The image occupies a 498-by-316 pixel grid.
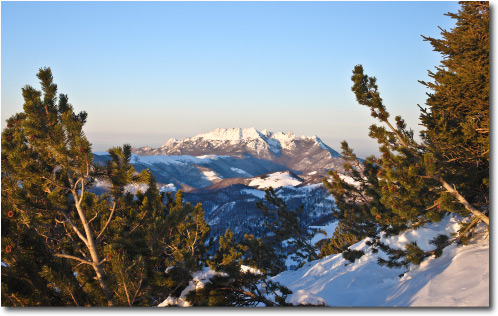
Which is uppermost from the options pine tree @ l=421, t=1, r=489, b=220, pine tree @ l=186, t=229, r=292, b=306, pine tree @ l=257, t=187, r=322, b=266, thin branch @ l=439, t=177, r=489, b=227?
pine tree @ l=421, t=1, r=489, b=220

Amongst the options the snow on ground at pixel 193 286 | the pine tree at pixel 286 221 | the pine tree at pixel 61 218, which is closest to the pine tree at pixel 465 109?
the snow on ground at pixel 193 286

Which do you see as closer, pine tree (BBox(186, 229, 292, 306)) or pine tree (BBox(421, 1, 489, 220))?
pine tree (BBox(186, 229, 292, 306))

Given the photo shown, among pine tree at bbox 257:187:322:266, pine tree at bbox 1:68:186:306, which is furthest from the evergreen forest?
pine tree at bbox 257:187:322:266

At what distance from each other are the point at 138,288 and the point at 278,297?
2620 mm

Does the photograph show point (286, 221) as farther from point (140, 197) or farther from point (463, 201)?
point (463, 201)

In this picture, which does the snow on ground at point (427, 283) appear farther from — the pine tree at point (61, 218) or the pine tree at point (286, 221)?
the pine tree at point (286, 221)

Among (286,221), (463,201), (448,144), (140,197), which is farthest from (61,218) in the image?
(286,221)

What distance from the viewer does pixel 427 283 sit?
6.75 metres

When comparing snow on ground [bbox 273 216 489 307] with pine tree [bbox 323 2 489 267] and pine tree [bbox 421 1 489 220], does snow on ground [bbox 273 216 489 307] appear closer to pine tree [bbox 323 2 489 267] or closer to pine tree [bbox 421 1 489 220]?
pine tree [bbox 323 2 489 267]

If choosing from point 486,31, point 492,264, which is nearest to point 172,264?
point 492,264

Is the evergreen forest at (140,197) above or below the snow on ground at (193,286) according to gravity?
above

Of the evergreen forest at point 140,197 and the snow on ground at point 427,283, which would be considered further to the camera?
the snow on ground at point 427,283

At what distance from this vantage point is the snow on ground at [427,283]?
6.22m

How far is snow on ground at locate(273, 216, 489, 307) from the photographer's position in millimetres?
6219
